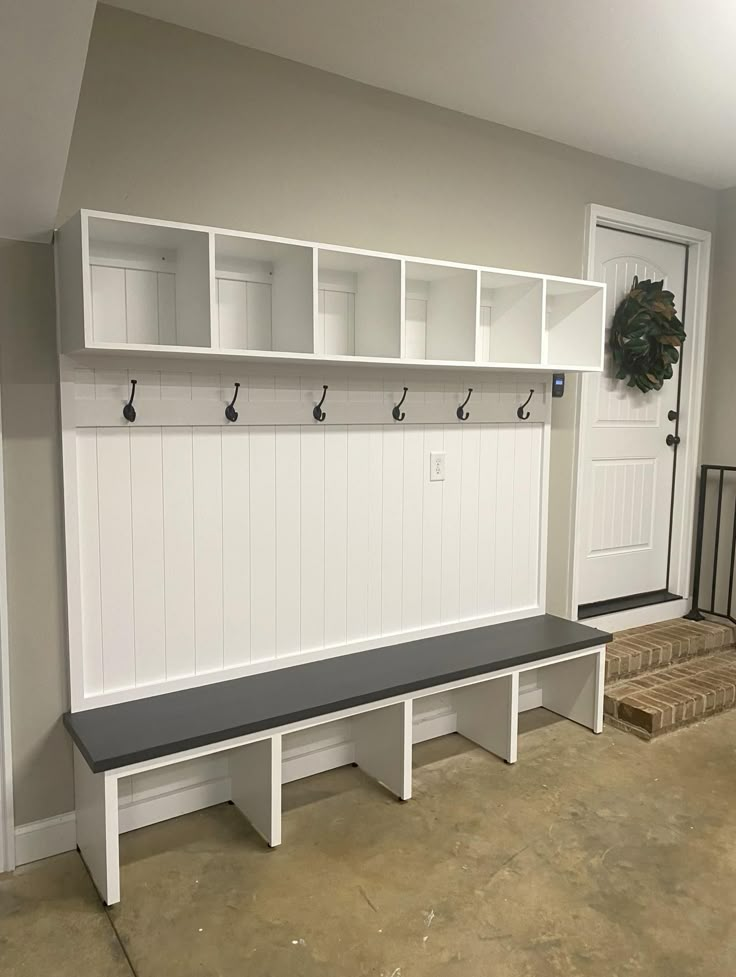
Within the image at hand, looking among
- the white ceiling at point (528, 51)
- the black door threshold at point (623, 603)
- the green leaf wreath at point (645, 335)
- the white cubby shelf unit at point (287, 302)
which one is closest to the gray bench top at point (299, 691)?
the black door threshold at point (623, 603)

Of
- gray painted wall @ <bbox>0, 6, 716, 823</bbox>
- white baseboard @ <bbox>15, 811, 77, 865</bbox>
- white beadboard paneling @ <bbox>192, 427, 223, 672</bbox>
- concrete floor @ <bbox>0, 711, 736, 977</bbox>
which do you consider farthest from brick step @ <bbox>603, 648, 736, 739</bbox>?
white baseboard @ <bbox>15, 811, 77, 865</bbox>

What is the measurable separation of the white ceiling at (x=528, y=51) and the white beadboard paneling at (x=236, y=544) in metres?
1.24

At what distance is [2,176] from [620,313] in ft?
9.32

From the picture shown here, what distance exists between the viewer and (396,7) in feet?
7.08

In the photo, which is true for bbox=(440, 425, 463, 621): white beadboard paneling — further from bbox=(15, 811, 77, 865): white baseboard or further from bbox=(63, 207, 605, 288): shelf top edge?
bbox=(15, 811, 77, 865): white baseboard

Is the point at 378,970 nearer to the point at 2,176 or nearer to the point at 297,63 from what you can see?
the point at 2,176

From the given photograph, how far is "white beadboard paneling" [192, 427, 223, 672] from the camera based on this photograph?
2443mm

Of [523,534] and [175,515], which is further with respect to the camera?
[523,534]

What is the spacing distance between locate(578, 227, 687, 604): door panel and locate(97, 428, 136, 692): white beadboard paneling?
6.97ft

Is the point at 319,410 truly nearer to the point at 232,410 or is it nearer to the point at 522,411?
the point at 232,410

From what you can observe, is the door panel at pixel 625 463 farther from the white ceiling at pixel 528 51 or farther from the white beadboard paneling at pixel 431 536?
the white beadboard paneling at pixel 431 536

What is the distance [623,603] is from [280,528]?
2.16 meters

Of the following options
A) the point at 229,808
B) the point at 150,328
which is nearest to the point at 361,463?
the point at 150,328

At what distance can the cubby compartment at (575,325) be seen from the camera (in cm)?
304
